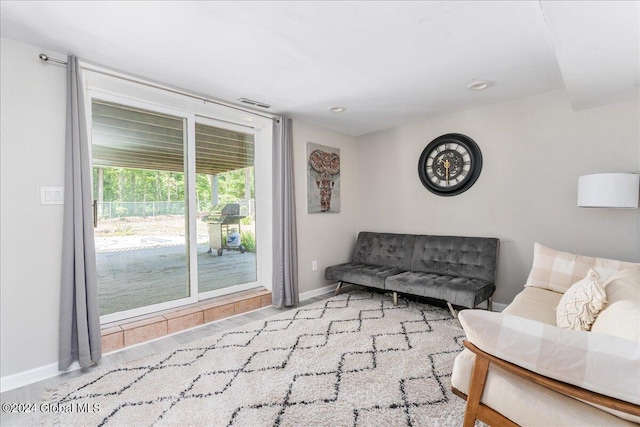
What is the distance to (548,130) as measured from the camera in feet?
9.81

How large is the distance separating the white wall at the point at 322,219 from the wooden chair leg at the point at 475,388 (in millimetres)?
2742

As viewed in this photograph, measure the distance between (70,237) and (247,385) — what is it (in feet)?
5.30

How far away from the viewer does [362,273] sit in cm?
359

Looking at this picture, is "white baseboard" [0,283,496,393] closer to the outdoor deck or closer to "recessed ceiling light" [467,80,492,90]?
the outdoor deck

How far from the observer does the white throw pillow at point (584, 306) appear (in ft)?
5.08

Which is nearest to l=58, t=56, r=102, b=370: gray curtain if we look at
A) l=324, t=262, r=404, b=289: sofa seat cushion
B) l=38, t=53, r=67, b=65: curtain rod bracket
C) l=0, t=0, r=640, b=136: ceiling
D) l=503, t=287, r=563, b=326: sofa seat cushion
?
l=38, t=53, r=67, b=65: curtain rod bracket

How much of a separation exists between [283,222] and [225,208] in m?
0.68

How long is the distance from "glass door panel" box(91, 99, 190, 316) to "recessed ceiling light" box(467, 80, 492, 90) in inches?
110

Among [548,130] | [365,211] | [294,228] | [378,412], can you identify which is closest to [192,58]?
[294,228]

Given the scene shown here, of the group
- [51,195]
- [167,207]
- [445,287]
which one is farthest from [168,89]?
[445,287]

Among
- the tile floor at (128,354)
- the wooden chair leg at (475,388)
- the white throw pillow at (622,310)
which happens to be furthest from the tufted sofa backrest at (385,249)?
the wooden chair leg at (475,388)

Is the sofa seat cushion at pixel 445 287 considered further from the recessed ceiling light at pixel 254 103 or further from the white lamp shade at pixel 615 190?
the recessed ceiling light at pixel 254 103

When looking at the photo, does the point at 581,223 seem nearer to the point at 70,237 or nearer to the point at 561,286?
the point at 561,286

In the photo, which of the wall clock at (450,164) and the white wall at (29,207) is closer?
the white wall at (29,207)
